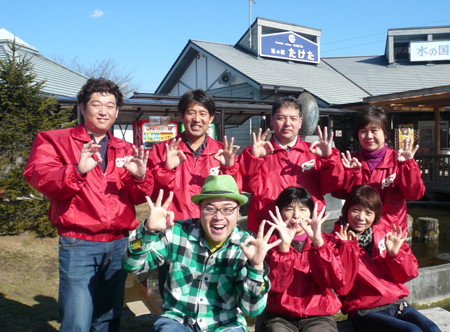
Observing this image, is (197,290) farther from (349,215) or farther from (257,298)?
(349,215)

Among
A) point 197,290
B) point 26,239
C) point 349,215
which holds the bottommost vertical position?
point 26,239

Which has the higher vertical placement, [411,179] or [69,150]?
[69,150]

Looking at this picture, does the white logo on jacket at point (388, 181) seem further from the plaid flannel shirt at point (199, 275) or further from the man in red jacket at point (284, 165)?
the plaid flannel shirt at point (199, 275)

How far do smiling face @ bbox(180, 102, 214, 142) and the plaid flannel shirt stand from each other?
0.89 metres

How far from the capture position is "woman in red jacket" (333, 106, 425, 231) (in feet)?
9.91

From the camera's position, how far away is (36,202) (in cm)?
657

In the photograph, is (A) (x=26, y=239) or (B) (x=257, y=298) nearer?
(B) (x=257, y=298)

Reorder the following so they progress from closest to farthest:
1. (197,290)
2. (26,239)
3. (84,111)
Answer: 1. (197,290)
2. (84,111)
3. (26,239)

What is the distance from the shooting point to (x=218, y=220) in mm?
2246

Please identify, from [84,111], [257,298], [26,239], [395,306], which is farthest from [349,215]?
[26,239]

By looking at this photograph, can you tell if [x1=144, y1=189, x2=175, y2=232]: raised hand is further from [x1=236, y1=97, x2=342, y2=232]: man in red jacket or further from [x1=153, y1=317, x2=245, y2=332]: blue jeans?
[x1=236, y1=97, x2=342, y2=232]: man in red jacket

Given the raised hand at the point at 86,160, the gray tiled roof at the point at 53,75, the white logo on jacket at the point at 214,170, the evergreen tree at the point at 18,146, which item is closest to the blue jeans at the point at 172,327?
the raised hand at the point at 86,160

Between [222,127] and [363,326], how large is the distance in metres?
8.73

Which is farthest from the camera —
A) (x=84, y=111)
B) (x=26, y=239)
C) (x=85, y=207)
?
(x=26, y=239)
